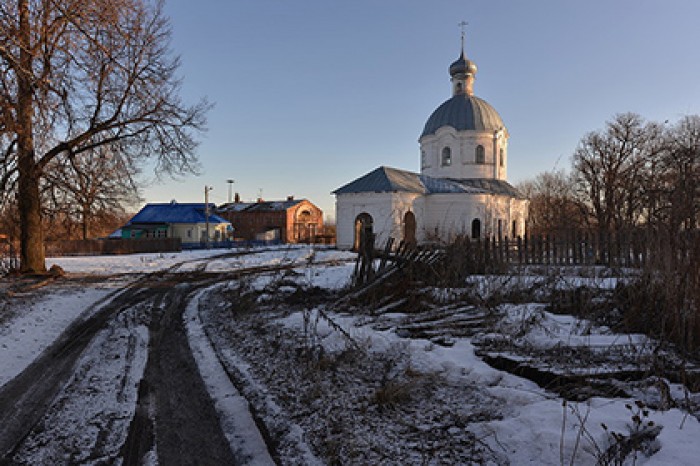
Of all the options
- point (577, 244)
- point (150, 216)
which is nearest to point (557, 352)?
point (577, 244)

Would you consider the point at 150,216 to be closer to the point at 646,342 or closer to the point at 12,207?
the point at 12,207

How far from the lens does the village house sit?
5947cm

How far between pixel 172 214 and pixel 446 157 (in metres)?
32.6

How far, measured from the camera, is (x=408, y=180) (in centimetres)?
3234

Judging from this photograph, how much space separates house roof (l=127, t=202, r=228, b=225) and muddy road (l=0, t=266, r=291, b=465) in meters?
43.5

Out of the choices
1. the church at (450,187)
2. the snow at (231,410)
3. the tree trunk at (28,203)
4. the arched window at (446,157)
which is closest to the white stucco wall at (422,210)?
the church at (450,187)

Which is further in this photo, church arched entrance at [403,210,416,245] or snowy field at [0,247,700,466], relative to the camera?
church arched entrance at [403,210,416,245]

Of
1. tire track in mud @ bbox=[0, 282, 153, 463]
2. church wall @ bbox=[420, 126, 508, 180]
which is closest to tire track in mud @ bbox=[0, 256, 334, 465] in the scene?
tire track in mud @ bbox=[0, 282, 153, 463]

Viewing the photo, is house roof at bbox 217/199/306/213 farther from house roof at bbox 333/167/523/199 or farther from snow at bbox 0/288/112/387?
snow at bbox 0/288/112/387

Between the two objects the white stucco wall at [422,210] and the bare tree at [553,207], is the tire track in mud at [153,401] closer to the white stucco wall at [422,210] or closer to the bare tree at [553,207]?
the bare tree at [553,207]

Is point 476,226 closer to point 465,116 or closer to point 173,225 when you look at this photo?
point 465,116

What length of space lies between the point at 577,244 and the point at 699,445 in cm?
1144

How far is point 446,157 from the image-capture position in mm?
37000

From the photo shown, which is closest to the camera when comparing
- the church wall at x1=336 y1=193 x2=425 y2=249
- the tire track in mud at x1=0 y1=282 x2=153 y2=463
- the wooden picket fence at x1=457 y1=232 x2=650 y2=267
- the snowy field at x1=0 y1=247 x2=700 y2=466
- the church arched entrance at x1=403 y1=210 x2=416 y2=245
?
the snowy field at x1=0 y1=247 x2=700 y2=466
